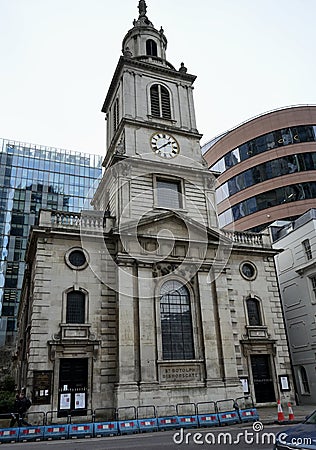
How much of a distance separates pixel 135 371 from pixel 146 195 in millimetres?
11664

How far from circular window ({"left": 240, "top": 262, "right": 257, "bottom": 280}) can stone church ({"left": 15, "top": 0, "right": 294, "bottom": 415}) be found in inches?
3.0

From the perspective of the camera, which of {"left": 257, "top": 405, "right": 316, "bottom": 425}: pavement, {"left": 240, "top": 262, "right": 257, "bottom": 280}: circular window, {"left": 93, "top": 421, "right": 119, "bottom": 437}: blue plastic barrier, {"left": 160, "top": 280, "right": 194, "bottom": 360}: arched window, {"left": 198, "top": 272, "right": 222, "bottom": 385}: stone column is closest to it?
{"left": 93, "top": 421, "right": 119, "bottom": 437}: blue plastic barrier

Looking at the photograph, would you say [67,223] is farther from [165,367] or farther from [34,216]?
[34,216]

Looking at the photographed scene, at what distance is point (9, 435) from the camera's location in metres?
14.9

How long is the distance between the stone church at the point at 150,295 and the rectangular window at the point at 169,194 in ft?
0.27

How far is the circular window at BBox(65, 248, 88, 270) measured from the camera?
22.7m

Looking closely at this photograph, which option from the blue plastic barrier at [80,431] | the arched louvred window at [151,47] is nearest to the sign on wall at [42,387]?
the blue plastic barrier at [80,431]

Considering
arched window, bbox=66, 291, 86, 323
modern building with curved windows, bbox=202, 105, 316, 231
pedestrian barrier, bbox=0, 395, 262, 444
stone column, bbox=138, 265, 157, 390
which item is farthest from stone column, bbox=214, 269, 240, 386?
modern building with curved windows, bbox=202, 105, 316, 231

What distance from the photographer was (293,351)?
96.1 ft

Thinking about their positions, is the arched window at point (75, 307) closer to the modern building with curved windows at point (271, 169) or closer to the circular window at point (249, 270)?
the circular window at point (249, 270)

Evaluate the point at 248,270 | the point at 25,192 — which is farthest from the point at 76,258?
the point at 25,192

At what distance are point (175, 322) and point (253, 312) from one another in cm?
616

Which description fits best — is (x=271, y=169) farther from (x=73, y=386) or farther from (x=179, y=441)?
(x=179, y=441)

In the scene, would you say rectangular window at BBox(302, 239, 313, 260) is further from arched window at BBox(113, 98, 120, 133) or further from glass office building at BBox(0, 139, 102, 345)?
glass office building at BBox(0, 139, 102, 345)
